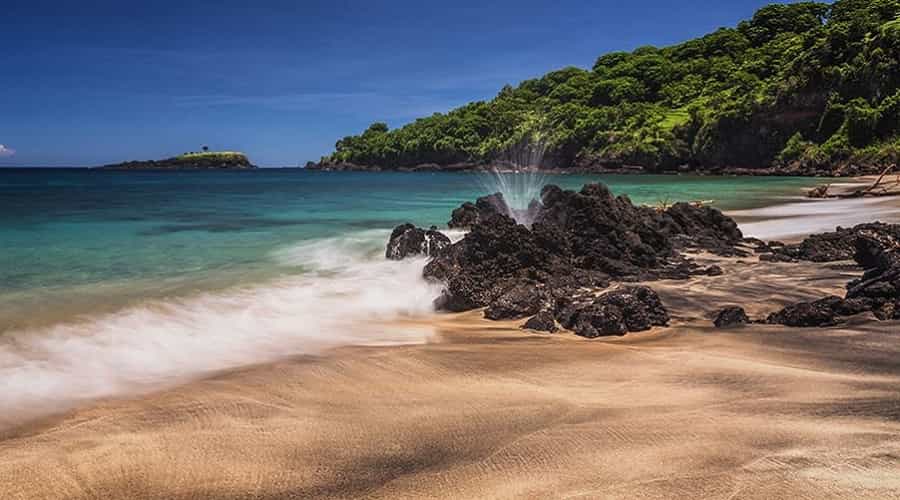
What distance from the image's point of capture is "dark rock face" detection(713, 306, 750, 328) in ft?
22.6

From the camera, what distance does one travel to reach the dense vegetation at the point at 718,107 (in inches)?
2341

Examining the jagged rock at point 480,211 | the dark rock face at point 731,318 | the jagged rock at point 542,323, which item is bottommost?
the jagged rock at point 542,323

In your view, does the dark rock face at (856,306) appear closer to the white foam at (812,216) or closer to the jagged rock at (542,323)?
the jagged rock at (542,323)

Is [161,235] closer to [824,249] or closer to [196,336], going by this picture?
[196,336]

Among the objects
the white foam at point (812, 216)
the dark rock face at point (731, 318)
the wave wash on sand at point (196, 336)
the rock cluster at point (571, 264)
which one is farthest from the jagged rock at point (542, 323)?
the white foam at point (812, 216)

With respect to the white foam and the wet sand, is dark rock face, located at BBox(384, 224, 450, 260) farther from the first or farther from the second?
the white foam

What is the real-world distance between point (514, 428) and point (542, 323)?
3.51m

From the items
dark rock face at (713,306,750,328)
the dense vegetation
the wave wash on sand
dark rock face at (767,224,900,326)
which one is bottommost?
the wave wash on sand

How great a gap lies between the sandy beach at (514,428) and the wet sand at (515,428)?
0.6 inches

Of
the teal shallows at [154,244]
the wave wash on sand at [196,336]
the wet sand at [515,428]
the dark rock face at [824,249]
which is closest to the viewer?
the wet sand at [515,428]

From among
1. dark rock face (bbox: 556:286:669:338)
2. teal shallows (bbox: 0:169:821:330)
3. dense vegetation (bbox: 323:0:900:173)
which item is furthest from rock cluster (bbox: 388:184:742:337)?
dense vegetation (bbox: 323:0:900:173)

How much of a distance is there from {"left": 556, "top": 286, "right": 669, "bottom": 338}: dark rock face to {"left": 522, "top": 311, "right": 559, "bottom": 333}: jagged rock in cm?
16

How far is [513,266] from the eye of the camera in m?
9.99

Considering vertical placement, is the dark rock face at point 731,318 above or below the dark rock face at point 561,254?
below
